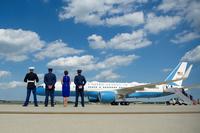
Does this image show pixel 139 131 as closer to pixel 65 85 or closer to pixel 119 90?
pixel 65 85

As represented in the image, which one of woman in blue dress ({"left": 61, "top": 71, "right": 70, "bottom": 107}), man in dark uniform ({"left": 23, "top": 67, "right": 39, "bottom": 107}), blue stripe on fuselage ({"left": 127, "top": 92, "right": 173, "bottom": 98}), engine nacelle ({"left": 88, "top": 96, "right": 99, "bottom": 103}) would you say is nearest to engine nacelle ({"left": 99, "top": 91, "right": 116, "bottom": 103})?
engine nacelle ({"left": 88, "top": 96, "right": 99, "bottom": 103})

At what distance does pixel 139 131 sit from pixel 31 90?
9.84 metres

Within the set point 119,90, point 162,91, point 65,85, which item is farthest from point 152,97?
point 65,85

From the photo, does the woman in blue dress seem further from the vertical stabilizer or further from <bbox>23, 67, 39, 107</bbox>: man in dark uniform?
the vertical stabilizer

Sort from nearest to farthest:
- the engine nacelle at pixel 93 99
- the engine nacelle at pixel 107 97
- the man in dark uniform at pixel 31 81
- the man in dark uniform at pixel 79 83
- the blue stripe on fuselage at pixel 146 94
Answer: the man in dark uniform at pixel 31 81, the man in dark uniform at pixel 79 83, the engine nacelle at pixel 107 97, the engine nacelle at pixel 93 99, the blue stripe on fuselage at pixel 146 94

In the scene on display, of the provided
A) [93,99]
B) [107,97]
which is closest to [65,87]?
[107,97]

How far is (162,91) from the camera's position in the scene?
58.1 m

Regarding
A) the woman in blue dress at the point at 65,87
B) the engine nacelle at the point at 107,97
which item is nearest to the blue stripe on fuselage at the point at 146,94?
the engine nacelle at the point at 107,97

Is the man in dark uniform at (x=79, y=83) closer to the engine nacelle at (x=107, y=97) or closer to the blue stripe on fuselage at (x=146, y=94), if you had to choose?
A: the engine nacelle at (x=107, y=97)

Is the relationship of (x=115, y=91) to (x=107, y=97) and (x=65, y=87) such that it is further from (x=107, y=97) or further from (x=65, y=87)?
(x=65, y=87)

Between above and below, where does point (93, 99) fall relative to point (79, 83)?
below

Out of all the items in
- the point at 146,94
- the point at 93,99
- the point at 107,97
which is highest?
the point at 146,94

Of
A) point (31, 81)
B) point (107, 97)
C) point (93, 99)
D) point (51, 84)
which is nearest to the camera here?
point (31, 81)

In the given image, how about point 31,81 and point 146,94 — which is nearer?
point 31,81
